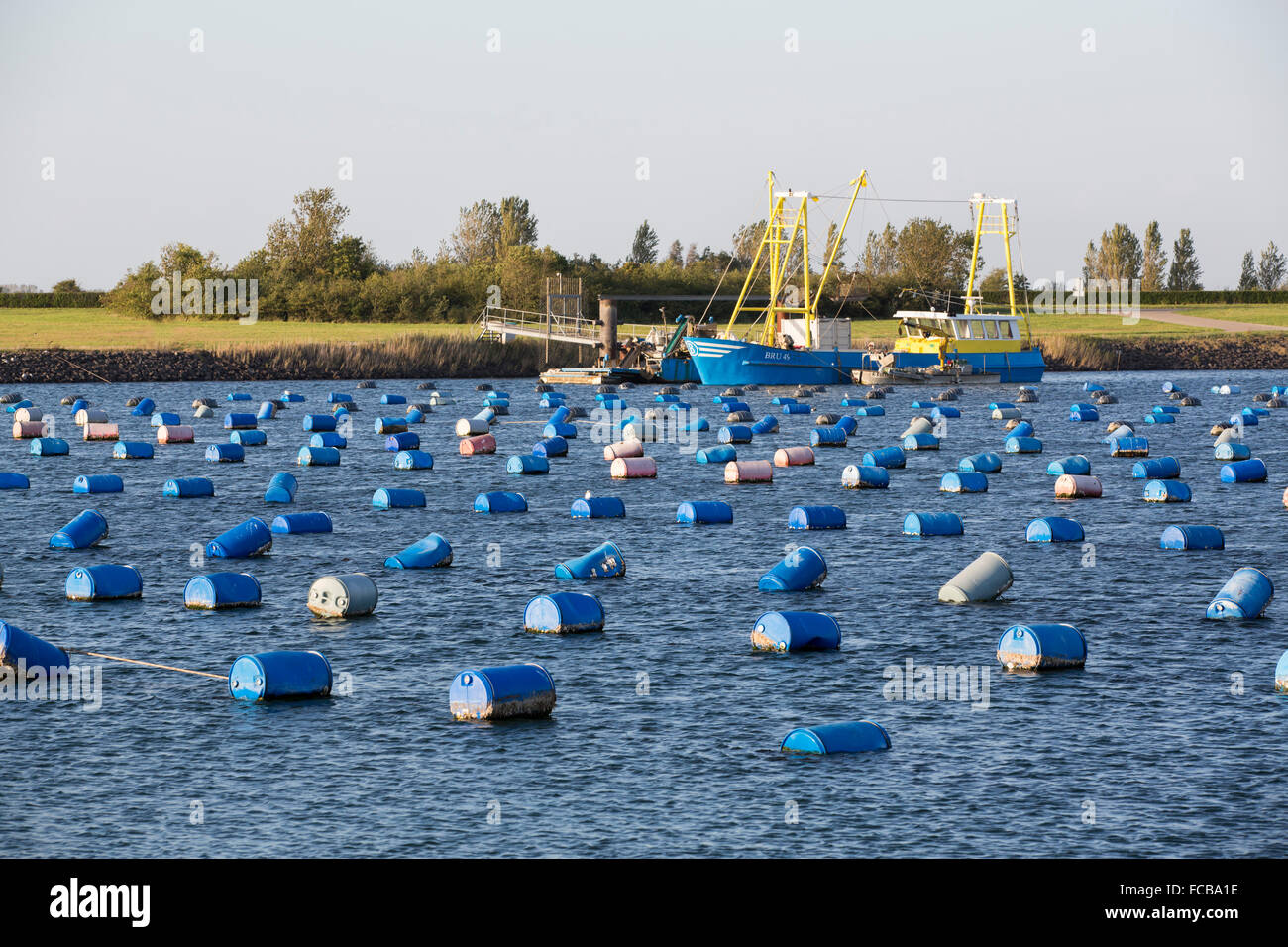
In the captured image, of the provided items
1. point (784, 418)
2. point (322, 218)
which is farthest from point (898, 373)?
point (322, 218)

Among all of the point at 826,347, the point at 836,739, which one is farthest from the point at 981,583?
the point at 826,347

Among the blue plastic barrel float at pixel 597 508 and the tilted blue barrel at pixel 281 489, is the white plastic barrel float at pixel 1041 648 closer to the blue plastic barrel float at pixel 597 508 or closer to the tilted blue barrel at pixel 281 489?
the blue plastic barrel float at pixel 597 508

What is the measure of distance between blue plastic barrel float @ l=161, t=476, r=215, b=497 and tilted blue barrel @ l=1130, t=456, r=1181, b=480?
31743 mm

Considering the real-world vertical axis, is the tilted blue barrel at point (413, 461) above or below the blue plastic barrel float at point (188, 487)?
above

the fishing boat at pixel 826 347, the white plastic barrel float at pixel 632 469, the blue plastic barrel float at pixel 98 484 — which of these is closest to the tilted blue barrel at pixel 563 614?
the blue plastic barrel float at pixel 98 484

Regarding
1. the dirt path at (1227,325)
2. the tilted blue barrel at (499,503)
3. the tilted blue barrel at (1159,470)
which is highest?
the dirt path at (1227,325)

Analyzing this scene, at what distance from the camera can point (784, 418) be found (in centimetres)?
9125

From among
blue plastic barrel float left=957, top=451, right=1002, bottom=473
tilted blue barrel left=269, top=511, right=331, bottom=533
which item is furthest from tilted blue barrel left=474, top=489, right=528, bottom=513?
blue plastic barrel float left=957, top=451, right=1002, bottom=473

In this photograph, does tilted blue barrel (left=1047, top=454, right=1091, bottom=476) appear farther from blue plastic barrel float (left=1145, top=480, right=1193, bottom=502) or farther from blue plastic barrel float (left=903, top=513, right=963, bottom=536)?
blue plastic barrel float (left=903, top=513, right=963, bottom=536)

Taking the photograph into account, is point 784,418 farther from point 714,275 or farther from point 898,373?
point 714,275

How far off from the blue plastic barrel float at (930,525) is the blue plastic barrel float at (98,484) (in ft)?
85.7

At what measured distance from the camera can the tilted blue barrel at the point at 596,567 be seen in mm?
35688

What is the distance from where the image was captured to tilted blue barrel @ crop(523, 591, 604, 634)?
96.3 feet
